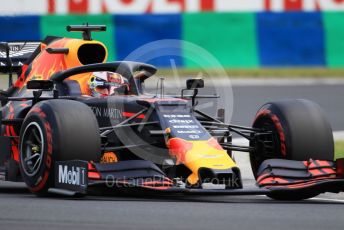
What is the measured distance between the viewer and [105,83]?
1302 cm

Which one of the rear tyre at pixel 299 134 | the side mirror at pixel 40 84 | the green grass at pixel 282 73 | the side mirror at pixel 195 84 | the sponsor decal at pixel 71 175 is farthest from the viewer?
the green grass at pixel 282 73

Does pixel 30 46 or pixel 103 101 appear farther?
pixel 30 46

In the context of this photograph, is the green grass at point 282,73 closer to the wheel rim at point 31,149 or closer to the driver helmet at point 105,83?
the driver helmet at point 105,83

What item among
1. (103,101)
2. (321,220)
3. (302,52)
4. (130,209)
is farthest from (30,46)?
(302,52)

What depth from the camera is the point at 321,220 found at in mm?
9648

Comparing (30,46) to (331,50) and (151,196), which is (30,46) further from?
(331,50)

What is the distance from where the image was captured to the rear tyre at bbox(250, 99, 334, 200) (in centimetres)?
1196

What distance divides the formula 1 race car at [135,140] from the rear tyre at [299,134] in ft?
0.04

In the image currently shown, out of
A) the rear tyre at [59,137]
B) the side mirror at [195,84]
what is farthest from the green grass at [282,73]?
the rear tyre at [59,137]

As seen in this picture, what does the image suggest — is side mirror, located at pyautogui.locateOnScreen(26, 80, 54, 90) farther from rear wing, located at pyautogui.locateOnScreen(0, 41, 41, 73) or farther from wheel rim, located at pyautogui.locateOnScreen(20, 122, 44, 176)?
rear wing, located at pyautogui.locateOnScreen(0, 41, 41, 73)

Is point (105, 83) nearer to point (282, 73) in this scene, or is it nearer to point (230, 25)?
point (230, 25)

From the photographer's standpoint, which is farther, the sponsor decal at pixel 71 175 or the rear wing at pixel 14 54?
the rear wing at pixel 14 54

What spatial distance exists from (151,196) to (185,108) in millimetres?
1030

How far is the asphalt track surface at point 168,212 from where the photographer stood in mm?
9242
